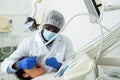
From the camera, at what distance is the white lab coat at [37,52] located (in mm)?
1567

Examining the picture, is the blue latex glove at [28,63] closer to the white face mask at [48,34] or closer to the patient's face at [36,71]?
the patient's face at [36,71]

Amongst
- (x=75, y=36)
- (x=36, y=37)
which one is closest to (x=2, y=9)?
(x=75, y=36)

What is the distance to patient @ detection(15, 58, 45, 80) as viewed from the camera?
4.82 ft

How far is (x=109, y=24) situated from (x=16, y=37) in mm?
1435

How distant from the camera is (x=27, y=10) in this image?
288 centimetres

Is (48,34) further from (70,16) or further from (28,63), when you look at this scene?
(70,16)

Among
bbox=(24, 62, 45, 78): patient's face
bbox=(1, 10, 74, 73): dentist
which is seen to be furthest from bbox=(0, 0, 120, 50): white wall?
bbox=(24, 62, 45, 78): patient's face

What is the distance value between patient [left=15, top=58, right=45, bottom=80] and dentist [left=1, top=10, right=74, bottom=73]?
4 centimetres

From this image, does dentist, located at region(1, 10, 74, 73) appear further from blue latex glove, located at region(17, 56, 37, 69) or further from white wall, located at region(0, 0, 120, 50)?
white wall, located at region(0, 0, 120, 50)

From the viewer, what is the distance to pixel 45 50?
1.63 metres

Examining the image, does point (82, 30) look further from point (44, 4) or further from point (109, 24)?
point (44, 4)

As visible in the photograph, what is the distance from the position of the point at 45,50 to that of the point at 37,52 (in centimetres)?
6

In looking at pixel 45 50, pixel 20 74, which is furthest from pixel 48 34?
pixel 20 74

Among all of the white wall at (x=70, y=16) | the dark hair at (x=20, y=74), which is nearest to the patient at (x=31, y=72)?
the dark hair at (x=20, y=74)
